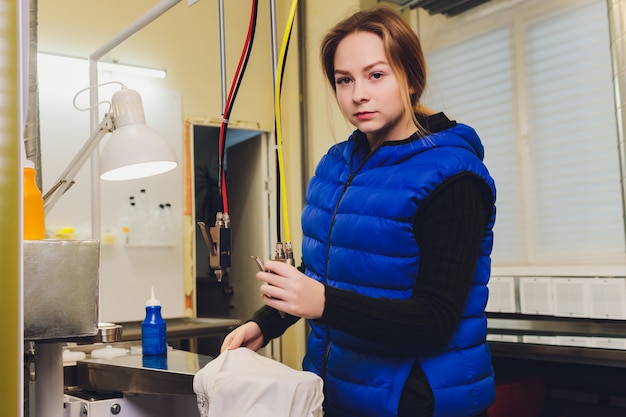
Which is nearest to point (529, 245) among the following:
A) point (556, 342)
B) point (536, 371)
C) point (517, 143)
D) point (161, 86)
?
point (517, 143)

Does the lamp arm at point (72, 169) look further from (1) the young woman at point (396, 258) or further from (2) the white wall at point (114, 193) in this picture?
(2) the white wall at point (114, 193)

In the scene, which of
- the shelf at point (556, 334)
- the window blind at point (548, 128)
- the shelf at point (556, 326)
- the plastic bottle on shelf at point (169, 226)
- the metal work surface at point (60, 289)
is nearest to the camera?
the metal work surface at point (60, 289)

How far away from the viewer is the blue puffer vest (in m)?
0.95

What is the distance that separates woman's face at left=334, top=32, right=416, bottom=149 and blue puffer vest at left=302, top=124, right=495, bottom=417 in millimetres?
54

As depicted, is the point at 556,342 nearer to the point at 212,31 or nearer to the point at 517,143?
the point at 517,143

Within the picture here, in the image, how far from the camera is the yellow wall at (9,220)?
548 mm

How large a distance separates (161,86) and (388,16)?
262cm

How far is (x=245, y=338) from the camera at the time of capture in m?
1.13

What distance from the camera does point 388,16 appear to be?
3.45ft

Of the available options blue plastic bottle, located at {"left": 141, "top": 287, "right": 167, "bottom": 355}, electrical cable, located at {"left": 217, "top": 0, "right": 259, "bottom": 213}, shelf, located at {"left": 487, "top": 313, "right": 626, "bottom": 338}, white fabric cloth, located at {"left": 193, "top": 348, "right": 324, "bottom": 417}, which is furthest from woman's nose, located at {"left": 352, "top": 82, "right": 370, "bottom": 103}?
shelf, located at {"left": 487, "top": 313, "right": 626, "bottom": 338}

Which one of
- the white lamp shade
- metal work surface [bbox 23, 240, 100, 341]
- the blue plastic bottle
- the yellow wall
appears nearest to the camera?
the yellow wall

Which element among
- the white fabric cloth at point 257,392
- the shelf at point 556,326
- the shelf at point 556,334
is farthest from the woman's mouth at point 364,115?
the shelf at point 556,326

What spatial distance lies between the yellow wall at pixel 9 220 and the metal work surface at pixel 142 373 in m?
0.60

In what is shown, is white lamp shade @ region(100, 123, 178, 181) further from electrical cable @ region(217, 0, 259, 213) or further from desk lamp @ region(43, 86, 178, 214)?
electrical cable @ region(217, 0, 259, 213)
